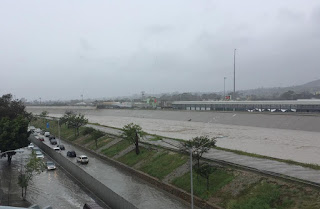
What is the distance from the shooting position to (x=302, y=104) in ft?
→ 233

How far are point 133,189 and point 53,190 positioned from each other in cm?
633

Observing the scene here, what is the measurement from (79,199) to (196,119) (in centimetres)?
6124

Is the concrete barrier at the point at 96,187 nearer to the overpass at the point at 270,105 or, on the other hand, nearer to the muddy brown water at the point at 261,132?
the muddy brown water at the point at 261,132

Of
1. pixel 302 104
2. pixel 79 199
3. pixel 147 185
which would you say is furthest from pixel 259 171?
pixel 302 104

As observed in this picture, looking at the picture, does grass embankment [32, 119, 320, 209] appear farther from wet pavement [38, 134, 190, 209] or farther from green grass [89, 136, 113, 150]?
green grass [89, 136, 113, 150]

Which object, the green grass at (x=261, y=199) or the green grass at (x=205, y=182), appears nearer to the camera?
the green grass at (x=261, y=199)

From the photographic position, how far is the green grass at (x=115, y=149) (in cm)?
3560

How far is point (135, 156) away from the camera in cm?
3153

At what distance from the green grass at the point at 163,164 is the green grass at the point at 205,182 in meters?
2.42

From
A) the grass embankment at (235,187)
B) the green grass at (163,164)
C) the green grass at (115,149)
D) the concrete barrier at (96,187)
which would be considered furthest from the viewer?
the green grass at (115,149)

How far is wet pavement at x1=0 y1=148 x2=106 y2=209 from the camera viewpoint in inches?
830

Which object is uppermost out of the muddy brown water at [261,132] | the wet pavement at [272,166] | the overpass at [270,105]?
the overpass at [270,105]

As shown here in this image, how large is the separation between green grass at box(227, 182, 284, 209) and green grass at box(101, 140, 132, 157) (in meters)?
19.8

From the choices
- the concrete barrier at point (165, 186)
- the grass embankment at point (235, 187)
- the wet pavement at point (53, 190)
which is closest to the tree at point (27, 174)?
the wet pavement at point (53, 190)
